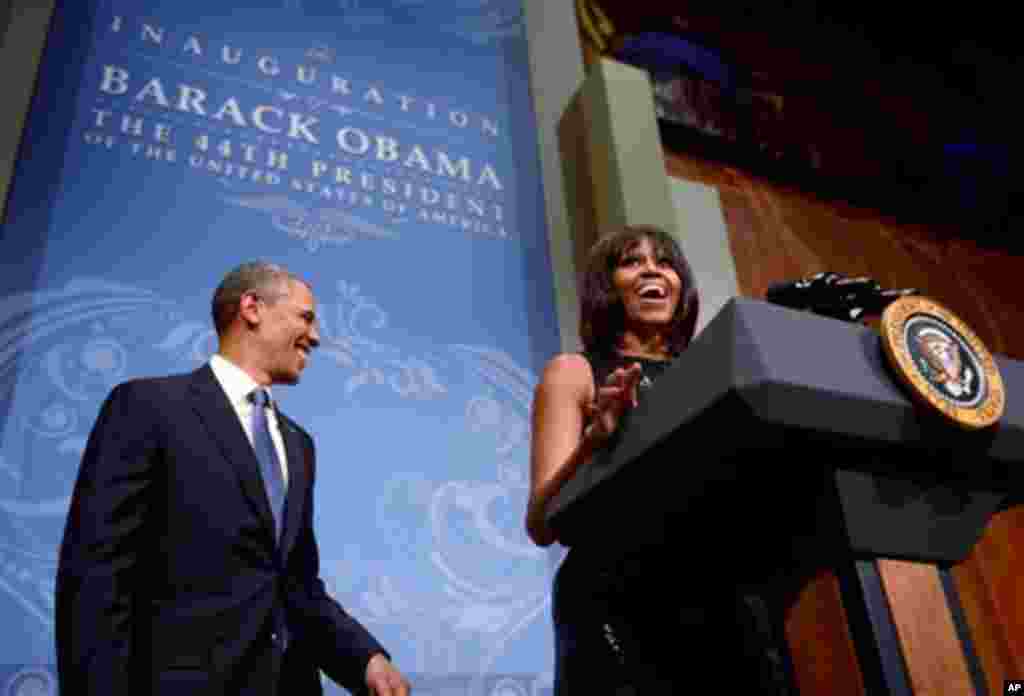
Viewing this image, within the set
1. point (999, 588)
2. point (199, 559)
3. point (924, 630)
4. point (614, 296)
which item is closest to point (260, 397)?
point (199, 559)

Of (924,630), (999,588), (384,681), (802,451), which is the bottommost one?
(924,630)

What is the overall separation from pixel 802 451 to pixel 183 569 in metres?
0.96

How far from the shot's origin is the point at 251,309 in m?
1.58

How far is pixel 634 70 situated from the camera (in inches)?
116

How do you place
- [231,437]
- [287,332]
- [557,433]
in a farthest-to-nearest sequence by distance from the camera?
[287,332] < [231,437] < [557,433]

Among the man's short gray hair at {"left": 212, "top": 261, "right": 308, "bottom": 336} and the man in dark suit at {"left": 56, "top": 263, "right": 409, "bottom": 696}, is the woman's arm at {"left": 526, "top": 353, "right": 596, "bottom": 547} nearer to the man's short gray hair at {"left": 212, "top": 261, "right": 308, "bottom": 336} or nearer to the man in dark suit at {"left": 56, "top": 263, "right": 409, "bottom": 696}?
the man in dark suit at {"left": 56, "top": 263, "right": 409, "bottom": 696}

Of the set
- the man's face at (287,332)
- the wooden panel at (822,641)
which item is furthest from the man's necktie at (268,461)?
the wooden panel at (822,641)

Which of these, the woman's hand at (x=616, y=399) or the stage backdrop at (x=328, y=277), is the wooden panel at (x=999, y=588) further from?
the woman's hand at (x=616, y=399)

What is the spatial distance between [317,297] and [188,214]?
356mm

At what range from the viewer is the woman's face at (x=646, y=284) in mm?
1102

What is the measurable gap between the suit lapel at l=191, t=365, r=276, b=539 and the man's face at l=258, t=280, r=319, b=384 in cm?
14

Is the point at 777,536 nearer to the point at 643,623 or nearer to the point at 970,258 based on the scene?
the point at 643,623

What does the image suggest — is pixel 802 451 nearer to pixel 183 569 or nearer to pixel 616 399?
pixel 616 399

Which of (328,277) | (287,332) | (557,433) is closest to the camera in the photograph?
(557,433)
